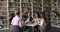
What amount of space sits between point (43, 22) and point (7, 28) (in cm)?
236

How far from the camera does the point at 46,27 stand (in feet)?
18.5

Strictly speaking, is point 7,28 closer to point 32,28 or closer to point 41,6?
point 32,28

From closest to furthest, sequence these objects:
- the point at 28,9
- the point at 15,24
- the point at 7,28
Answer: the point at 15,24
the point at 7,28
the point at 28,9

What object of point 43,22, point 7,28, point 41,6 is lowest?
point 7,28

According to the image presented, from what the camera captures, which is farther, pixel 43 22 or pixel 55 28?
pixel 55 28

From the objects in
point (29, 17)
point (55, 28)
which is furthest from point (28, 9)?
point (55, 28)

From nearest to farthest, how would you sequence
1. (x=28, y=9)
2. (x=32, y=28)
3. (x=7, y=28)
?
1. (x=32, y=28)
2. (x=7, y=28)
3. (x=28, y=9)

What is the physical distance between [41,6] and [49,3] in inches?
19.3

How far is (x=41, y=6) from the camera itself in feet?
26.4

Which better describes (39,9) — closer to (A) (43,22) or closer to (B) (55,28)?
(B) (55,28)

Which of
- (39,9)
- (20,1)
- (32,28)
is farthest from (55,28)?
(20,1)

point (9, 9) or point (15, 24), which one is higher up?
point (9, 9)

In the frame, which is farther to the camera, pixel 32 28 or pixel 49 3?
pixel 49 3

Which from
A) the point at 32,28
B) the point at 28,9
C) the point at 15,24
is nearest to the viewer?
the point at 15,24
